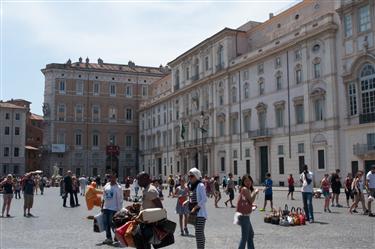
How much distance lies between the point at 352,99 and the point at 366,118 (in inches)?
86.4

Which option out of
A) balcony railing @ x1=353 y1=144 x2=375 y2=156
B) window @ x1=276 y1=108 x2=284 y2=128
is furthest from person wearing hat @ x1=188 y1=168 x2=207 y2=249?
window @ x1=276 y1=108 x2=284 y2=128

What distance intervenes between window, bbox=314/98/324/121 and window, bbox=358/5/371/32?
659 cm

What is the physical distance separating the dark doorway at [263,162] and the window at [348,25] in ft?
44.7

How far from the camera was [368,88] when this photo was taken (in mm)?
34781

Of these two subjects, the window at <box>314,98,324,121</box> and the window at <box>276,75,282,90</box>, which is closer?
the window at <box>314,98,324,121</box>

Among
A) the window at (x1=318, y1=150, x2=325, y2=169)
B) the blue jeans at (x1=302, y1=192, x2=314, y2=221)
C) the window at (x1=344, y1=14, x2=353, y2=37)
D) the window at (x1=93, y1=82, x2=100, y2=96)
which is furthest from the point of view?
the window at (x1=93, y1=82, x2=100, y2=96)

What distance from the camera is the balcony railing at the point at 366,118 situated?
3412 centimetres

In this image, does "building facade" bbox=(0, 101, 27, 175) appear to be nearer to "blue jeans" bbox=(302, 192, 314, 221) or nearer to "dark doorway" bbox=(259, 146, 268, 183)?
"dark doorway" bbox=(259, 146, 268, 183)

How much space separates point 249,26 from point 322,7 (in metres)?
14.1

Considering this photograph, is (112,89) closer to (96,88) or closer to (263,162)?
(96,88)

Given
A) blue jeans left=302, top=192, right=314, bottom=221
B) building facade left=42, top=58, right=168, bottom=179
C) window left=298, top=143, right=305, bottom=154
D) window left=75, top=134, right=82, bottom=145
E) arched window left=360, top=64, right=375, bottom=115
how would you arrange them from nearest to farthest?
blue jeans left=302, top=192, right=314, bottom=221 < arched window left=360, top=64, right=375, bottom=115 < window left=298, top=143, right=305, bottom=154 < building facade left=42, top=58, right=168, bottom=179 < window left=75, top=134, right=82, bottom=145

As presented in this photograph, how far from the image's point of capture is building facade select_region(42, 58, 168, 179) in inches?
2928

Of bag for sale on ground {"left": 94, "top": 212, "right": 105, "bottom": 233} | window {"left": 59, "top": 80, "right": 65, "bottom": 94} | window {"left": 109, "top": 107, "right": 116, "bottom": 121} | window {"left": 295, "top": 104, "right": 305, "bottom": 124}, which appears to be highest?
window {"left": 59, "top": 80, "right": 65, "bottom": 94}

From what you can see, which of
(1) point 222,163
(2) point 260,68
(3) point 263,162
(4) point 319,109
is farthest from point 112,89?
(4) point 319,109
